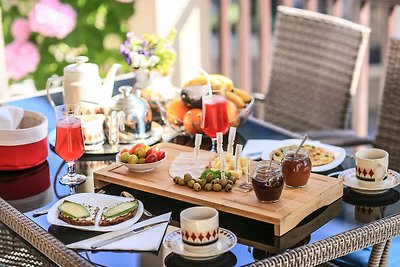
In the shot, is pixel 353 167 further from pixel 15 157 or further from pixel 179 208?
pixel 15 157

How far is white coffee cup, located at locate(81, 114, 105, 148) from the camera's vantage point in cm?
232

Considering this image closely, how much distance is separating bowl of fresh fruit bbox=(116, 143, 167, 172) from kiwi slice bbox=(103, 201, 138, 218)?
0.64 ft

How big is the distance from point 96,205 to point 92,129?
1.43 feet

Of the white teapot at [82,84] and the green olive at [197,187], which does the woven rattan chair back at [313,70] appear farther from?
the green olive at [197,187]

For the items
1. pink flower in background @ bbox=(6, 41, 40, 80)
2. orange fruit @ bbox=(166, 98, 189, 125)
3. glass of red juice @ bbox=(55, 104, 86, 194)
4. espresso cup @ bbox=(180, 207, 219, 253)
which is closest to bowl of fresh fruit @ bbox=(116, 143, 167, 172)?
glass of red juice @ bbox=(55, 104, 86, 194)

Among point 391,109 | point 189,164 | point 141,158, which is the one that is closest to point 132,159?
point 141,158

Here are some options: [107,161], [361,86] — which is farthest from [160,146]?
[361,86]

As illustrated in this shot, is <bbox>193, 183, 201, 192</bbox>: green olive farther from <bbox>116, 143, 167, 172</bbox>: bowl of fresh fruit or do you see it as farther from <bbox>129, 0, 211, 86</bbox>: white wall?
<bbox>129, 0, 211, 86</bbox>: white wall

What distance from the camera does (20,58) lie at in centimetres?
375

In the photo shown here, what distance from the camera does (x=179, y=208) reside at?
1944 millimetres

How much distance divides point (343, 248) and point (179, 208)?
1.33 feet

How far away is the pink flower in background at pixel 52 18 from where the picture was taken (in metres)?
3.55

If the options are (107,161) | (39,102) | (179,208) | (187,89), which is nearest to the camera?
(179,208)

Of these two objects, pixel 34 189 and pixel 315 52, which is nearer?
pixel 34 189
